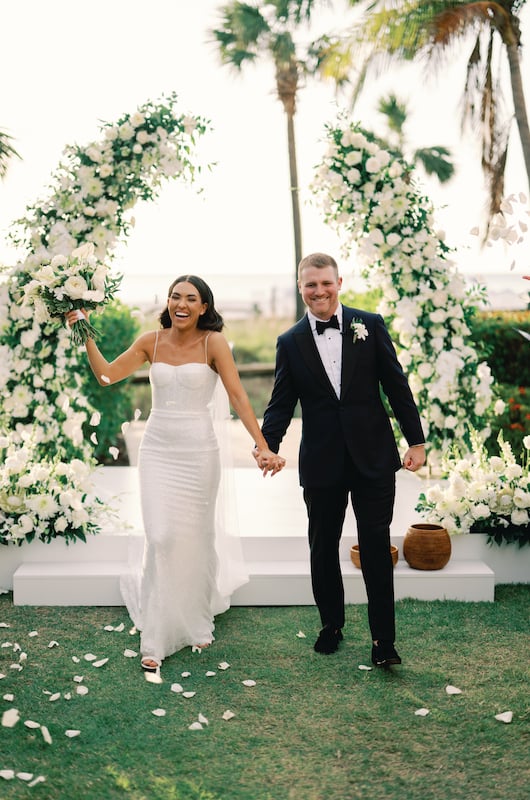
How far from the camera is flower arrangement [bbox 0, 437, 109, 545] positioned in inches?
206

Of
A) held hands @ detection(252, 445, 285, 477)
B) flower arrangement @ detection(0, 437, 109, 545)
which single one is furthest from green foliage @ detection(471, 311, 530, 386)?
held hands @ detection(252, 445, 285, 477)

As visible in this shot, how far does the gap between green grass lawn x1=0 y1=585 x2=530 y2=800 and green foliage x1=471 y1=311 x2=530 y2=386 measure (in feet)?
17.4

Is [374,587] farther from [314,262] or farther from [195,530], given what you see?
[314,262]

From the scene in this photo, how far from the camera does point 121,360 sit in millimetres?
4512

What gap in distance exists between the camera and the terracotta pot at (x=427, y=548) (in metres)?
4.98

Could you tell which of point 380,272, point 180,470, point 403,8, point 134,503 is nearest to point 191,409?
point 180,470

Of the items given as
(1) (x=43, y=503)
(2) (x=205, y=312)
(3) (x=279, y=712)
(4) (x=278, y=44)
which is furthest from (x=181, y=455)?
(4) (x=278, y=44)

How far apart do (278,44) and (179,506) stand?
39.1 ft

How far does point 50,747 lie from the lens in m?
3.34

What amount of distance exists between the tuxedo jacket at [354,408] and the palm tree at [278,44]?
35.3ft

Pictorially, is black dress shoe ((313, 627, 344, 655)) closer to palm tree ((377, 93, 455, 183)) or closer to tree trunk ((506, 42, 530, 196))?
tree trunk ((506, 42, 530, 196))

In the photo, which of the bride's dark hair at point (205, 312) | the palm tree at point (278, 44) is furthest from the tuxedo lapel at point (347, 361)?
the palm tree at point (278, 44)

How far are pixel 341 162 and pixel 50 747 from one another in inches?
168

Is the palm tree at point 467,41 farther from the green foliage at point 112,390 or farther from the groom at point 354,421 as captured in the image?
the groom at point 354,421
